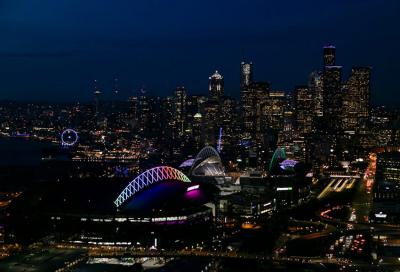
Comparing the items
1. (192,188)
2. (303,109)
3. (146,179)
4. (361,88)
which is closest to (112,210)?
(146,179)

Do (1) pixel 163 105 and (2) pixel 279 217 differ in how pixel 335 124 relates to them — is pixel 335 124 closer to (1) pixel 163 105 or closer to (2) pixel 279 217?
(1) pixel 163 105

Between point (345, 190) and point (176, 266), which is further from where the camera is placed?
point (345, 190)

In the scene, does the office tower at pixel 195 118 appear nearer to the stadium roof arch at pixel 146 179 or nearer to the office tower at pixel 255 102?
the office tower at pixel 255 102

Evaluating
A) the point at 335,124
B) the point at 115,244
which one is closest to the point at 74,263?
the point at 115,244

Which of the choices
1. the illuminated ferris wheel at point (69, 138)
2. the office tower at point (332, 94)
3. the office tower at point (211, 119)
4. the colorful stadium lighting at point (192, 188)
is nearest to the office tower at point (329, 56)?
the office tower at point (332, 94)

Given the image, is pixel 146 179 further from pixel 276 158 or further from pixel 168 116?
pixel 168 116
